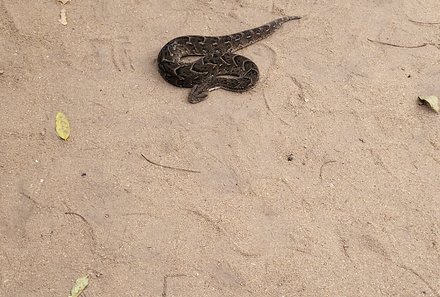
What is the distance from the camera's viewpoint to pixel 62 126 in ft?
17.3

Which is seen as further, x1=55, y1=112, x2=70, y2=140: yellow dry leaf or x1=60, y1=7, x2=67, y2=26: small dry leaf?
x1=60, y1=7, x2=67, y2=26: small dry leaf

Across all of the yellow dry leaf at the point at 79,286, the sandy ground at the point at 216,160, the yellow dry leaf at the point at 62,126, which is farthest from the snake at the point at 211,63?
the yellow dry leaf at the point at 79,286

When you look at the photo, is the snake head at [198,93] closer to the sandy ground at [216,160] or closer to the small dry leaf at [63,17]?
the sandy ground at [216,160]

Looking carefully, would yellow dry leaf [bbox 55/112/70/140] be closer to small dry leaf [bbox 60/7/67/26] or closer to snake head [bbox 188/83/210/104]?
snake head [bbox 188/83/210/104]

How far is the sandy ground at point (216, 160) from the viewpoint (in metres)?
4.37

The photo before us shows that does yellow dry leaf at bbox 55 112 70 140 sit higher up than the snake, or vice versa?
the snake

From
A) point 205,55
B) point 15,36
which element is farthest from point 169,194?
point 15,36

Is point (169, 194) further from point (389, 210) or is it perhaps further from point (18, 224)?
point (389, 210)

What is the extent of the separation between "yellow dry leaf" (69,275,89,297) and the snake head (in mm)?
2297

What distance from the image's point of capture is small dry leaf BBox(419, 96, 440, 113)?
19.2ft

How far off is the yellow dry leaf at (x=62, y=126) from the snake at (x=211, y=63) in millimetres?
1240

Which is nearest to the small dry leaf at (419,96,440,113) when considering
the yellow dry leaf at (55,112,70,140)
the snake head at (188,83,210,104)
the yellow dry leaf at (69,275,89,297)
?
the snake head at (188,83,210,104)

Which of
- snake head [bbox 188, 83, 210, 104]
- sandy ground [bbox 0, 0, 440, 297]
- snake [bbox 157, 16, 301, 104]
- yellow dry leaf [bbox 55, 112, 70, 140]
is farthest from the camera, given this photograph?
snake [bbox 157, 16, 301, 104]

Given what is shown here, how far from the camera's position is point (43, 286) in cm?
413
